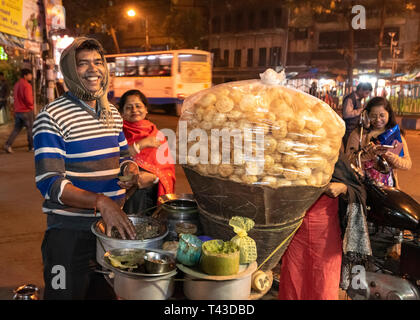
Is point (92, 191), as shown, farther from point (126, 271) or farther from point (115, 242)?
point (126, 271)

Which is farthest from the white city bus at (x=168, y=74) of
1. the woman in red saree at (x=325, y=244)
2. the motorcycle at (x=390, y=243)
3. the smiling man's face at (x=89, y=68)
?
the smiling man's face at (x=89, y=68)

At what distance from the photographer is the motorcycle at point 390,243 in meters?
2.80

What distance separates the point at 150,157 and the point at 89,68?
1.88 metres

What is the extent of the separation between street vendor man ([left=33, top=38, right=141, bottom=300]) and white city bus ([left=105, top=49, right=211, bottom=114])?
16.8 m

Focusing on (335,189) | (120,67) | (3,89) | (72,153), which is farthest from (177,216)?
(120,67)

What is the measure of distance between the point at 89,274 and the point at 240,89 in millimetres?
1291

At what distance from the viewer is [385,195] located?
288cm

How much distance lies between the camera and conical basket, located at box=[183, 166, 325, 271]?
1.63 metres

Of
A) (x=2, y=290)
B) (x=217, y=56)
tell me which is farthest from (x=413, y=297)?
(x=217, y=56)

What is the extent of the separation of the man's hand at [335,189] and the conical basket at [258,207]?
47 centimetres

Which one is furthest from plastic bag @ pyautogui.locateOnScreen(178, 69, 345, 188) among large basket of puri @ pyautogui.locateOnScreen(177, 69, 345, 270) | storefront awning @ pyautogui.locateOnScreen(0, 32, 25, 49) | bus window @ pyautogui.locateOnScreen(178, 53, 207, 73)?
bus window @ pyautogui.locateOnScreen(178, 53, 207, 73)

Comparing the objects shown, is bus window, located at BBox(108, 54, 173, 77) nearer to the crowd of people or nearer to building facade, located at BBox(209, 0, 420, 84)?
building facade, located at BBox(209, 0, 420, 84)

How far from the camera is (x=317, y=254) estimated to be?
2598 mm
